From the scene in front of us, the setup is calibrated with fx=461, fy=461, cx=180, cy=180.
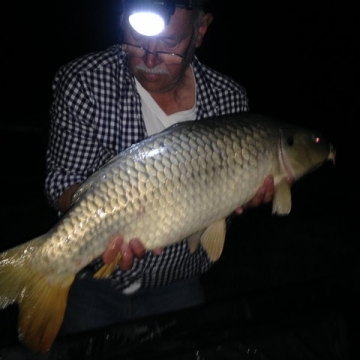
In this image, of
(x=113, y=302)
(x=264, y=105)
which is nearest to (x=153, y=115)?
(x=113, y=302)

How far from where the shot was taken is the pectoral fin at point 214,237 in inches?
64.2

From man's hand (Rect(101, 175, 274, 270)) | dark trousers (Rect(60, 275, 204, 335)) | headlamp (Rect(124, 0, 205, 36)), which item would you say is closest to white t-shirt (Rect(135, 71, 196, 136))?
headlamp (Rect(124, 0, 205, 36))

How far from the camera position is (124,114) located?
1808 millimetres

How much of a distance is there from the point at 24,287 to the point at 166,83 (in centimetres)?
92

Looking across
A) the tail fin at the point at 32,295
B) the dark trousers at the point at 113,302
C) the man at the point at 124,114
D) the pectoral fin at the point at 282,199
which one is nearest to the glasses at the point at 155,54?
the man at the point at 124,114

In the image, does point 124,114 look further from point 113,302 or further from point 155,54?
point 113,302

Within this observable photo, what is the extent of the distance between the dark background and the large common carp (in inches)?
19.9

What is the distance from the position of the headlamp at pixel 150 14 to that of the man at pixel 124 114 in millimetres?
77

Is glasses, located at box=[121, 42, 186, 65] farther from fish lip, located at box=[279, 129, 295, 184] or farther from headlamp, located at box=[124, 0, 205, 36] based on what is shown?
fish lip, located at box=[279, 129, 295, 184]

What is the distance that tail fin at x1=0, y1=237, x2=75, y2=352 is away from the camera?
1.36m

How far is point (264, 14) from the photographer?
38.3ft

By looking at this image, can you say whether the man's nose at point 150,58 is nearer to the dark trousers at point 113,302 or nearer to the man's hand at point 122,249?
the man's hand at point 122,249

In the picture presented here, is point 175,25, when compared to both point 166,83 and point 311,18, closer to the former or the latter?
point 166,83

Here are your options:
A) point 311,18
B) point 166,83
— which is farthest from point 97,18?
point 166,83
